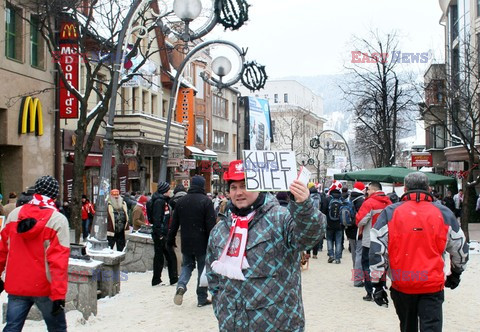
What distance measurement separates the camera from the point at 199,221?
929 cm

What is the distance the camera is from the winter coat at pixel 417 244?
211 inches

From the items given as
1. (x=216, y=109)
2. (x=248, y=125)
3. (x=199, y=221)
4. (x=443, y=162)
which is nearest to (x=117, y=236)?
(x=199, y=221)

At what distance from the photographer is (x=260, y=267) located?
390 cm

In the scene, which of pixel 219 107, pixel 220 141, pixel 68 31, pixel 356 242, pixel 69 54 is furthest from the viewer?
pixel 220 141

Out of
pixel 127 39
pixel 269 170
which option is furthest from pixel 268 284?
pixel 127 39

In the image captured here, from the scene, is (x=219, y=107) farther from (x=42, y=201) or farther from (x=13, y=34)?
(x=42, y=201)

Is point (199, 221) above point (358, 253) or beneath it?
above

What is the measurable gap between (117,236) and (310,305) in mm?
6184

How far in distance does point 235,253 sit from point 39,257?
2243mm

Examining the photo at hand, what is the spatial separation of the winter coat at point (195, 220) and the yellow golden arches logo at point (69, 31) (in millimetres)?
13247

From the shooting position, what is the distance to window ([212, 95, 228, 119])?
52.9m

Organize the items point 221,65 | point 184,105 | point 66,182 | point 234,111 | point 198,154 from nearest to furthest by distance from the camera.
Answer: point 221,65 < point 66,182 < point 184,105 < point 198,154 < point 234,111

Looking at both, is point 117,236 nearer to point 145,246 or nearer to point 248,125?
point 145,246

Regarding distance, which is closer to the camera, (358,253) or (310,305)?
(310,305)
